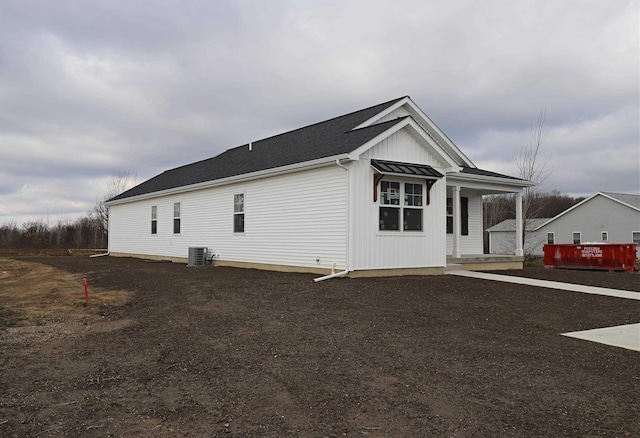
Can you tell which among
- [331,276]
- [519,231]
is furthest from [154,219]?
[519,231]

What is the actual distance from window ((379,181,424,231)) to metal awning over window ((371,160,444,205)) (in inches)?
13.2

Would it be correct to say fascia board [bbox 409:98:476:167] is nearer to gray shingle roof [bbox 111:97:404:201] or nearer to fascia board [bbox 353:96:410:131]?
fascia board [bbox 353:96:410:131]

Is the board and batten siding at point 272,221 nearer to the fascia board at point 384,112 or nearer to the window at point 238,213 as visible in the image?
the window at point 238,213

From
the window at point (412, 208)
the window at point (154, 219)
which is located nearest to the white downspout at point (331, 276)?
the window at point (412, 208)

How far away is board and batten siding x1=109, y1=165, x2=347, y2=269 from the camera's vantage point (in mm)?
12805

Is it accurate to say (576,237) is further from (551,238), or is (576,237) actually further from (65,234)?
(65,234)

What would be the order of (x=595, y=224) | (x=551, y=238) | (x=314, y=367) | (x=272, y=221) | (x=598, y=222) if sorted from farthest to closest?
(x=551, y=238), (x=595, y=224), (x=598, y=222), (x=272, y=221), (x=314, y=367)

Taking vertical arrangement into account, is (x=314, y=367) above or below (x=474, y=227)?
below

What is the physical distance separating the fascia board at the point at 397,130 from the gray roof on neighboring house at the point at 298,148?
121 mm

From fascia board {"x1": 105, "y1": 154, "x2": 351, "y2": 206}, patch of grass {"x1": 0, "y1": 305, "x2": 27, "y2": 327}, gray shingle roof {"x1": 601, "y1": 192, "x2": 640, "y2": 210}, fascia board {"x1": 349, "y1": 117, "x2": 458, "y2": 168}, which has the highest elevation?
gray shingle roof {"x1": 601, "y1": 192, "x2": 640, "y2": 210}

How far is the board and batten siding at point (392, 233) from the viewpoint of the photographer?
12.4 meters

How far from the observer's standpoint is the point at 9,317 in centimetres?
789

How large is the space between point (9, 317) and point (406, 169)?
932 centimetres

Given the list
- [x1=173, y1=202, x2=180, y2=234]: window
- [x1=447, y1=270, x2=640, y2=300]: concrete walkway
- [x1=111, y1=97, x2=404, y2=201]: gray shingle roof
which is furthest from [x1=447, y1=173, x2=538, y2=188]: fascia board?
[x1=173, y1=202, x2=180, y2=234]: window
